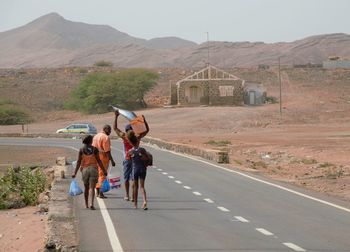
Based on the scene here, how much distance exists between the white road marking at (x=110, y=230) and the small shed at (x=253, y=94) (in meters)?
74.5

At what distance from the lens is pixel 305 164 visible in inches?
1305

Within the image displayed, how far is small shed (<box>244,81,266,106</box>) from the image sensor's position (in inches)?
3573

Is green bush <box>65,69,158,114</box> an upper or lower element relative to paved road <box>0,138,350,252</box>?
upper

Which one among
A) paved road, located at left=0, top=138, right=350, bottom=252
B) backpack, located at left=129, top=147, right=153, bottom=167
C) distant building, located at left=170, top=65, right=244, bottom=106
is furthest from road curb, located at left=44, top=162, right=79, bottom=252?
distant building, located at left=170, top=65, right=244, bottom=106

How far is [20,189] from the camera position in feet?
76.3

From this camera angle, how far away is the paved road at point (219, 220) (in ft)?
37.9

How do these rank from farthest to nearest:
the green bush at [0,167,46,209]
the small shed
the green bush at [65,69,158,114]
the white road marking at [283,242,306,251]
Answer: the green bush at [65,69,158,114]
the small shed
the green bush at [0,167,46,209]
the white road marking at [283,242,306,251]

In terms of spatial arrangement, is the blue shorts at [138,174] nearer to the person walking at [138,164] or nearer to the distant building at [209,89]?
the person walking at [138,164]

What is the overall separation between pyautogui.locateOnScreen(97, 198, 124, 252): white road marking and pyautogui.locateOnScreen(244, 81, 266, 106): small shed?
74500 millimetres

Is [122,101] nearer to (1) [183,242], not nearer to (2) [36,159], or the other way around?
(2) [36,159]

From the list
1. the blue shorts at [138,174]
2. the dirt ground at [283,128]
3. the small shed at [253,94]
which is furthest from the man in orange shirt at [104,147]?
the small shed at [253,94]

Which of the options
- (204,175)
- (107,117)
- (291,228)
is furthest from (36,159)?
(107,117)

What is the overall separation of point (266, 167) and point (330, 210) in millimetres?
15807

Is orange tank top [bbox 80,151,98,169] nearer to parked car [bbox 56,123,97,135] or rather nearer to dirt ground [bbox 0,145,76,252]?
dirt ground [bbox 0,145,76,252]
